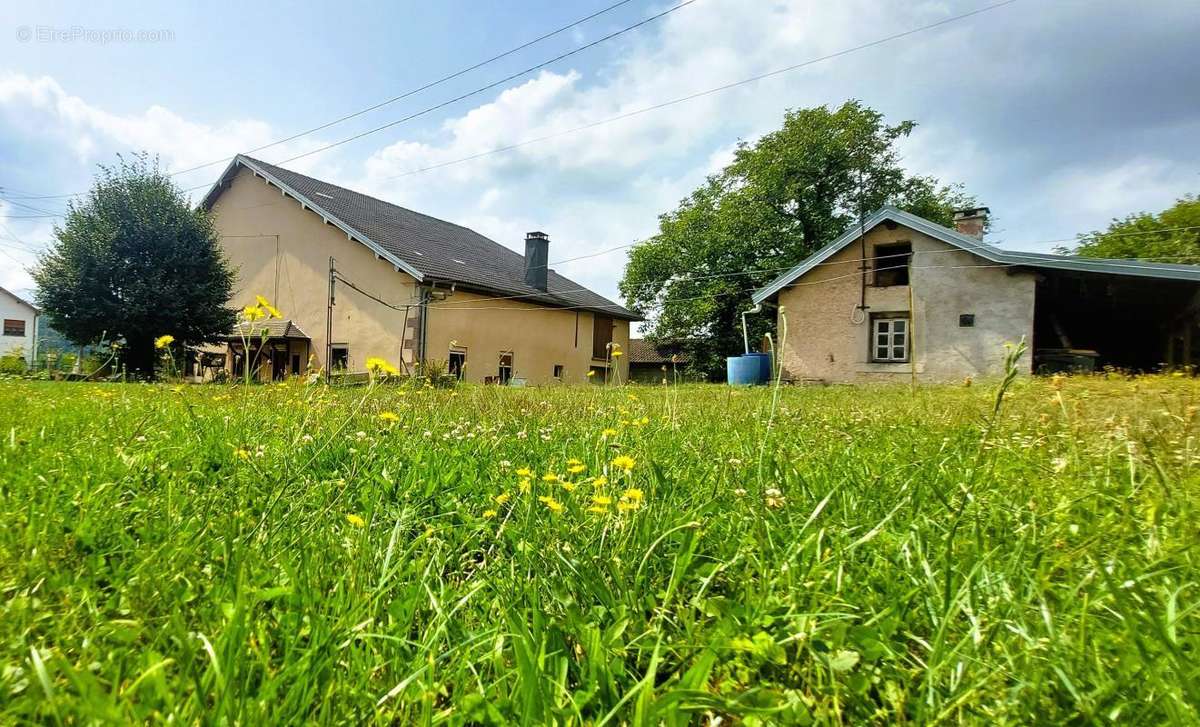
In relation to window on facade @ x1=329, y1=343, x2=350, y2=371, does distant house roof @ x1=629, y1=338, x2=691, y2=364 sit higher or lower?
higher

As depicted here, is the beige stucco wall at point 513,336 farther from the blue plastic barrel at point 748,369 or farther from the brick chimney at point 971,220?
the brick chimney at point 971,220

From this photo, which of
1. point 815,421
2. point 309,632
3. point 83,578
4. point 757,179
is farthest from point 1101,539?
point 757,179

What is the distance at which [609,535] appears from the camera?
1.37m

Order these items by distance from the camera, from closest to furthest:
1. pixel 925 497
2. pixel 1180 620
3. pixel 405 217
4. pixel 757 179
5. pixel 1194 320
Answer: pixel 1180 620, pixel 925 497, pixel 1194 320, pixel 405 217, pixel 757 179

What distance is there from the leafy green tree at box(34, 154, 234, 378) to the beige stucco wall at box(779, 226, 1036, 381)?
18.5 meters

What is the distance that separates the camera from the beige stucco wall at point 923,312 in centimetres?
1496

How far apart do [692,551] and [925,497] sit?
0.90 metres

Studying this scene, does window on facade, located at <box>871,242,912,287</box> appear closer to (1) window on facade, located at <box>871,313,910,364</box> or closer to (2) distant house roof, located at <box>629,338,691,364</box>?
(1) window on facade, located at <box>871,313,910,364</box>

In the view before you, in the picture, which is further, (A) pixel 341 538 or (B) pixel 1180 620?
(A) pixel 341 538

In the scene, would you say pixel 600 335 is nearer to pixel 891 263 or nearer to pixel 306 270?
pixel 306 270

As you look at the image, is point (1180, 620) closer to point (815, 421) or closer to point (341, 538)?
point (341, 538)

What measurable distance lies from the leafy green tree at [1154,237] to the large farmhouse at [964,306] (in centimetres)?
1538

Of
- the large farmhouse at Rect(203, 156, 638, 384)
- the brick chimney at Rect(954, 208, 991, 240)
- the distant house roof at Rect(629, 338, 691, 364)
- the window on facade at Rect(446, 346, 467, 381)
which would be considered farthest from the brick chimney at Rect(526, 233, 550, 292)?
the brick chimney at Rect(954, 208, 991, 240)

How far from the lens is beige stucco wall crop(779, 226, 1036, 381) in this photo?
15.0m
